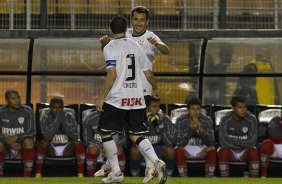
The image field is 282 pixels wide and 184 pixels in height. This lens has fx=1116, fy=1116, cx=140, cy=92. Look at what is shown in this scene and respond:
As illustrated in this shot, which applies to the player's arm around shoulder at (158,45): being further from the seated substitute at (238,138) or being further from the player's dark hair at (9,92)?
the player's dark hair at (9,92)

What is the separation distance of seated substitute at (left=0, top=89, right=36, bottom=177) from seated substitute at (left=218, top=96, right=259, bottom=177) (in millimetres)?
2806

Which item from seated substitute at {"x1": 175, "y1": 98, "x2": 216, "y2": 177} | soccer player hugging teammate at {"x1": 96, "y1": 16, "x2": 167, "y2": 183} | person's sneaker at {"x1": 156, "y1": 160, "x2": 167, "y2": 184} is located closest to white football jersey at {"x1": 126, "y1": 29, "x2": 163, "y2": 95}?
soccer player hugging teammate at {"x1": 96, "y1": 16, "x2": 167, "y2": 183}

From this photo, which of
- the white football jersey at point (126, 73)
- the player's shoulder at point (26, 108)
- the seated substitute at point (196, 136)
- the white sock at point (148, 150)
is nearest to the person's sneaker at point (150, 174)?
the white sock at point (148, 150)

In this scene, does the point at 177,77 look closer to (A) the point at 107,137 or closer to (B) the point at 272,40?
(B) the point at 272,40

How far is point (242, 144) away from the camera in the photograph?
16.7 m

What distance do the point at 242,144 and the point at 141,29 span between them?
3.61m

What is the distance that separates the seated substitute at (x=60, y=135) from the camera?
16.5 metres

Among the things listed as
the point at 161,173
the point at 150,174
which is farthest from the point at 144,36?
the point at 161,173

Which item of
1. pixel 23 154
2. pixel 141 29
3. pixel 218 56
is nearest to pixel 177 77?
pixel 218 56

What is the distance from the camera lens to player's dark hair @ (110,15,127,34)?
1281cm

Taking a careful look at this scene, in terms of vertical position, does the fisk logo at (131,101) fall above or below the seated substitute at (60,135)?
above

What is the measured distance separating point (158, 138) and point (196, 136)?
60 centimetres

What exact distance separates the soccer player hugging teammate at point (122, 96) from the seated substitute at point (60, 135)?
358 cm

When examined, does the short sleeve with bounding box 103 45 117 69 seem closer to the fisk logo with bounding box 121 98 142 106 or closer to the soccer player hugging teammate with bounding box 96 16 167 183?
the soccer player hugging teammate with bounding box 96 16 167 183
